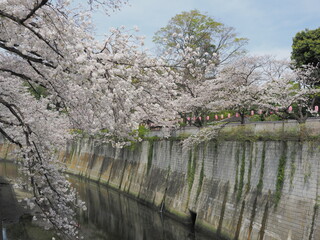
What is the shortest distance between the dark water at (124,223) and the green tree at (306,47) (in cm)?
1638

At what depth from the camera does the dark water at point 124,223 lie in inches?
674

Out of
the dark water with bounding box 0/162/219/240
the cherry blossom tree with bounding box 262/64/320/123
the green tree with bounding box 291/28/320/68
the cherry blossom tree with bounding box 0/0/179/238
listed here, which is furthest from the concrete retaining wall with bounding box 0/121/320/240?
the green tree with bounding box 291/28/320/68

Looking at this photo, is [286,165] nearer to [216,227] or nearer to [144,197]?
[216,227]

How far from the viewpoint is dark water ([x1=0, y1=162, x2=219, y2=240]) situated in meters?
17.1

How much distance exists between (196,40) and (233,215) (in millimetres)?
21977

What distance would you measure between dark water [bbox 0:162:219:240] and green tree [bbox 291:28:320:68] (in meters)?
16.4

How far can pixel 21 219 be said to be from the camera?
16.8m

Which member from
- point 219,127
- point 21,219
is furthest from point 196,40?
point 21,219

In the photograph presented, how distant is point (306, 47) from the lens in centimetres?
2584

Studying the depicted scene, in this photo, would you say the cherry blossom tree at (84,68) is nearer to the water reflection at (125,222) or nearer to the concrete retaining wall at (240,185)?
the concrete retaining wall at (240,185)

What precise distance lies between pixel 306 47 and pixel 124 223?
20.3 m

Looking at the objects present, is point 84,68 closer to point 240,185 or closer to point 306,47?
point 240,185

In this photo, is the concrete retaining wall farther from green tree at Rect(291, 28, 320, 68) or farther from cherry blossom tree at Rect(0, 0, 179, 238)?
green tree at Rect(291, 28, 320, 68)

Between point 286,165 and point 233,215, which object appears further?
point 233,215
